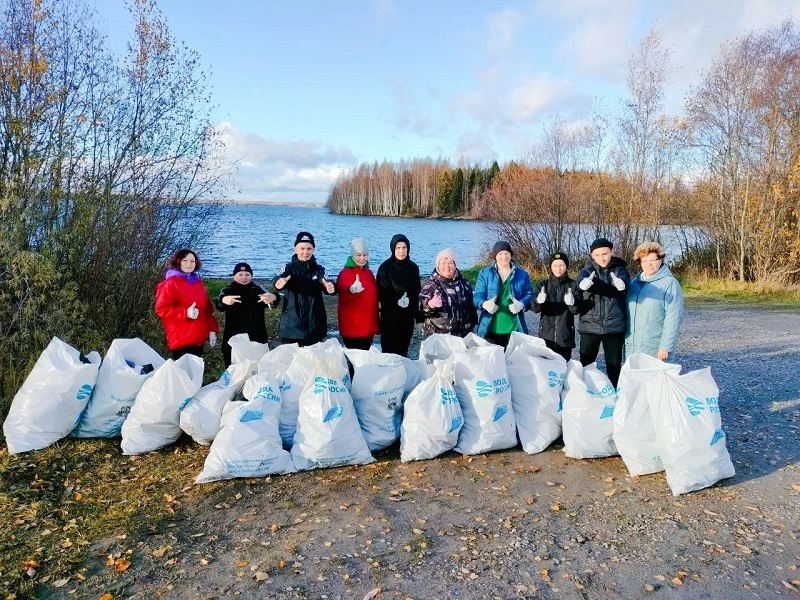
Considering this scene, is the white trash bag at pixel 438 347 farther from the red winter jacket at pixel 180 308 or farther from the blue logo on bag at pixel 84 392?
the blue logo on bag at pixel 84 392

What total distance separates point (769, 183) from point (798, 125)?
1.38 meters

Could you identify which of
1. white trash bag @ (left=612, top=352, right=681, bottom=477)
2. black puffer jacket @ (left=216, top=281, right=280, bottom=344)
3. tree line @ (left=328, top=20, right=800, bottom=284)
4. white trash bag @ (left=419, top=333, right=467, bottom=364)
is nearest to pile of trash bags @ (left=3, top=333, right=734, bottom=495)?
white trash bag @ (left=612, top=352, right=681, bottom=477)

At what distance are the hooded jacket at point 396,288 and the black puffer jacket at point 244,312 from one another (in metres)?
1.08

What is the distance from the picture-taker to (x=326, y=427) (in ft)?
12.1

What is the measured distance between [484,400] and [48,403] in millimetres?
3118

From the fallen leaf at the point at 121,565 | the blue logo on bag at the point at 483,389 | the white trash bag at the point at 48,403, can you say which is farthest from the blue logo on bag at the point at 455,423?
the white trash bag at the point at 48,403

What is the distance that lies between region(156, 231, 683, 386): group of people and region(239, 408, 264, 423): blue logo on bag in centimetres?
115

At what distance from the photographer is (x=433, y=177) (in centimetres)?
6397

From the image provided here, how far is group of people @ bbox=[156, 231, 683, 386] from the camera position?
4348mm

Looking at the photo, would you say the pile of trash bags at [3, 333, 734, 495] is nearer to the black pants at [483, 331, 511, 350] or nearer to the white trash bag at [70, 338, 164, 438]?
the white trash bag at [70, 338, 164, 438]

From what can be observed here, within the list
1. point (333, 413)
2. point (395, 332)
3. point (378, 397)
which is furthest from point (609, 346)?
point (333, 413)

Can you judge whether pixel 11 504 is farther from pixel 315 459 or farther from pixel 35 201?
pixel 35 201

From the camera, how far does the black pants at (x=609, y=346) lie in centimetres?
446

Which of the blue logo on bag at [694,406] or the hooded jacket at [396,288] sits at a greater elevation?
the hooded jacket at [396,288]
